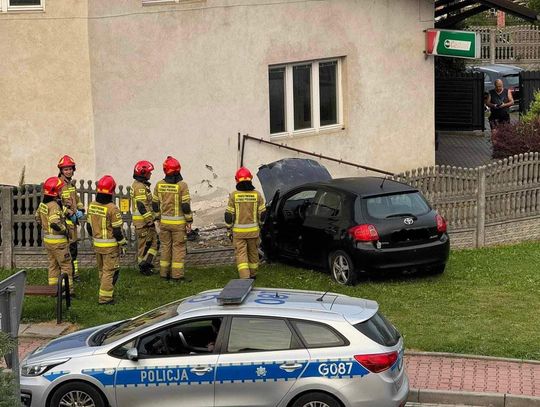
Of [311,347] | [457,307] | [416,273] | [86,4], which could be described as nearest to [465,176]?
[416,273]

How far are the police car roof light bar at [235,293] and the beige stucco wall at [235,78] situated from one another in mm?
7744

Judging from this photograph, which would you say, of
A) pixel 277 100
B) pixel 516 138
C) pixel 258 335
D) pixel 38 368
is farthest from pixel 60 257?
pixel 516 138

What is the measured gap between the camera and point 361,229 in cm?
1650

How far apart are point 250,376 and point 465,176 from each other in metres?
9.73

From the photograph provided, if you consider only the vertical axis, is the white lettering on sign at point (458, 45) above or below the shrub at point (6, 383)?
above

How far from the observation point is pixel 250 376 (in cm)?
1123

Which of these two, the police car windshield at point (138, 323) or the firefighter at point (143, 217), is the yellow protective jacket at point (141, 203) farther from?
the police car windshield at point (138, 323)

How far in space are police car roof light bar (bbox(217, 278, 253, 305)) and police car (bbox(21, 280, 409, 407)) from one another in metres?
0.01

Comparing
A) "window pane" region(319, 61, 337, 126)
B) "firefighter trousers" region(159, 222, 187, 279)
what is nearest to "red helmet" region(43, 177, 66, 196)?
"firefighter trousers" region(159, 222, 187, 279)

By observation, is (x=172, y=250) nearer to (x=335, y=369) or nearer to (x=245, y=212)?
(x=245, y=212)

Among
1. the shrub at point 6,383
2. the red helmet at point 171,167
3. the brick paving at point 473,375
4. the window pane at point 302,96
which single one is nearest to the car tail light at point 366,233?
the red helmet at point 171,167

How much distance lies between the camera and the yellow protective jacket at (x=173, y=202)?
16.8 meters

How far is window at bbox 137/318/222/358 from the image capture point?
1147cm

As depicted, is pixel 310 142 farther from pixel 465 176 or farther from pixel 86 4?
pixel 86 4
